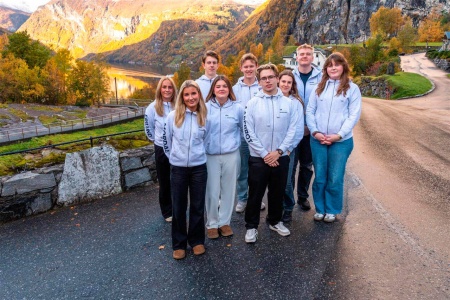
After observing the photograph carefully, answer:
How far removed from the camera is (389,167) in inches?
316

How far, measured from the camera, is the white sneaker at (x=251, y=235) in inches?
192

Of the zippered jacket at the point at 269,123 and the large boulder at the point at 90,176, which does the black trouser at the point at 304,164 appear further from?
the large boulder at the point at 90,176

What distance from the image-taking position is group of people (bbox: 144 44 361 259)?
4637 millimetres

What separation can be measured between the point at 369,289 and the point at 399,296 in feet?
1.00

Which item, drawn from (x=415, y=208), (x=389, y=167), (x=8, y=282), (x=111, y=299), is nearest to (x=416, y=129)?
(x=389, y=167)

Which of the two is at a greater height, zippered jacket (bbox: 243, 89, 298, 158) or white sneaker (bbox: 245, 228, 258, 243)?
zippered jacket (bbox: 243, 89, 298, 158)

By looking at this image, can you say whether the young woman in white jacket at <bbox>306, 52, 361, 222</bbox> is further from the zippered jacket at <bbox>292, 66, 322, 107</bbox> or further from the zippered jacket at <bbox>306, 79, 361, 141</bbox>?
the zippered jacket at <bbox>292, 66, 322, 107</bbox>

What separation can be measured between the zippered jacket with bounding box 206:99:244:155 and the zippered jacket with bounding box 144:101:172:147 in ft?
3.50

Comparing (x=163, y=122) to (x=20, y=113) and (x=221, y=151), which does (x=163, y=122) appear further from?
(x=20, y=113)

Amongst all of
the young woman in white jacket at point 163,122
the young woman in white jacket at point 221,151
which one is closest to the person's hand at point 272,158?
the young woman in white jacket at point 221,151

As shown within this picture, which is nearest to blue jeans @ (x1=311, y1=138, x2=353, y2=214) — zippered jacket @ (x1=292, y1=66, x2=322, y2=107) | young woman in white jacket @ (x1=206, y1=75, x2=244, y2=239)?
zippered jacket @ (x1=292, y1=66, x2=322, y2=107)

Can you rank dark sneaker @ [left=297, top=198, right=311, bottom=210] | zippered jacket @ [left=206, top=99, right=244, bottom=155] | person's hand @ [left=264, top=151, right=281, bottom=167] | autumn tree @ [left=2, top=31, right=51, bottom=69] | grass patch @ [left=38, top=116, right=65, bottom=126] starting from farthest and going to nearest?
autumn tree @ [left=2, top=31, right=51, bottom=69]
grass patch @ [left=38, top=116, right=65, bottom=126]
dark sneaker @ [left=297, top=198, right=311, bottom=210]
zippered jacket @ [left=206, top=99, right=244, bottom=155]
person's hand @ [left=264, top=151, right=281, bottom=167]

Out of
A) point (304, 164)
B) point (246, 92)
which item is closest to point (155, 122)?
point (246, 92)

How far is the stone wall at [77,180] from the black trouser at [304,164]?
3.29 meters
